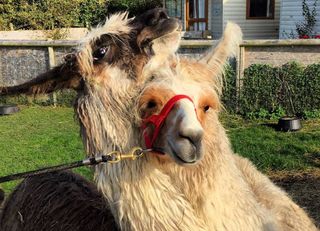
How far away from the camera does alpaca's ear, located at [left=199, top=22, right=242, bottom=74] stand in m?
2.72

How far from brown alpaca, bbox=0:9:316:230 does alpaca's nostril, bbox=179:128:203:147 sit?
2.6 inches

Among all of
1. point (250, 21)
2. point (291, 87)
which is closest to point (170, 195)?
point (291, 87)

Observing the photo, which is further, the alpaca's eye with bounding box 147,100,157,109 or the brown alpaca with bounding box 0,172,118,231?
the brown alpaca with bounding box 0,172,118,231

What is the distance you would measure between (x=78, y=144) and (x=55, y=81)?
6934mm

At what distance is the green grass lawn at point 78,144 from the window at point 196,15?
16.5 meters

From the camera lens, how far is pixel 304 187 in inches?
270

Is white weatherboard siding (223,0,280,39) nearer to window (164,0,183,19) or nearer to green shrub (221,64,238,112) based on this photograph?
window (164,0,183,19)

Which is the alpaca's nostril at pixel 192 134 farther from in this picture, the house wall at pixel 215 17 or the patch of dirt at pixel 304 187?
the house wall at pixel 215 17

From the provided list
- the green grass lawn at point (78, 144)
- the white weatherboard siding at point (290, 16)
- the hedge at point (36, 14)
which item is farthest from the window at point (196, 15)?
the green grass lawn at point (78, 144)

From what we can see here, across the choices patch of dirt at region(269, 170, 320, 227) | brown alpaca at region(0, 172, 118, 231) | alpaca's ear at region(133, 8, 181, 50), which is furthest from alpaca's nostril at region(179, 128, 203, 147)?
patch of dirt at region(269, 170, 320, 227)

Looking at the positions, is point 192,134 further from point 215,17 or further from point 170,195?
point 215,17

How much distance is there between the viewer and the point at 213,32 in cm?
2594

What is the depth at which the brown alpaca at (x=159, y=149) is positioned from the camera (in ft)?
7.50

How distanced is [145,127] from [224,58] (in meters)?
0.74
